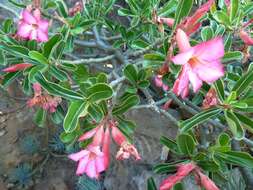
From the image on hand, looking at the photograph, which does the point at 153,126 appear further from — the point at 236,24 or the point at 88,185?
the point at 236,24

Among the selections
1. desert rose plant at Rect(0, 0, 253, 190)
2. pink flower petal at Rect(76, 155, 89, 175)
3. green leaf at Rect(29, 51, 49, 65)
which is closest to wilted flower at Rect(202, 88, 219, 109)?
desert rose plant at Rect(0, 0, 253, 190)

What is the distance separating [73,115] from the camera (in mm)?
1109

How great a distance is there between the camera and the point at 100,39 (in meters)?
1.85

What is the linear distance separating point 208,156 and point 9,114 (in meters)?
1.87

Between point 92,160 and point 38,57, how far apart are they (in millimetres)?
308

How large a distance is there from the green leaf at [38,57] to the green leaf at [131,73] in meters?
0.22

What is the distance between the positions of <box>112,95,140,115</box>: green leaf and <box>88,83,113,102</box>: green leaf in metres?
0.14

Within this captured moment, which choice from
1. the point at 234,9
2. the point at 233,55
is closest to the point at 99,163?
the point at 233,55

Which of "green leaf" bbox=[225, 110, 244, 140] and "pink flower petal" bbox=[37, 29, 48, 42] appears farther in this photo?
"pink flower petal" bbox=[37, 29, 48, 42]

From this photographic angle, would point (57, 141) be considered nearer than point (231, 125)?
No

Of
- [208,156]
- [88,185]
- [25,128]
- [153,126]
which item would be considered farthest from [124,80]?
[25,128]

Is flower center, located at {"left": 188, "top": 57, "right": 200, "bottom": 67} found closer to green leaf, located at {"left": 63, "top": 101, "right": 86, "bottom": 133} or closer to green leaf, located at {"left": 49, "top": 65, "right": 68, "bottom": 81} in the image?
green leaf, located at {"left": 63, "top": 101, "right": 86, "bottom": 133}

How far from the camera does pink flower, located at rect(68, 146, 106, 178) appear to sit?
110cm

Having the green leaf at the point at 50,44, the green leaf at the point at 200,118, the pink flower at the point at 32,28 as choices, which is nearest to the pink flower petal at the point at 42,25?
the pink flower at the point at 32,28
